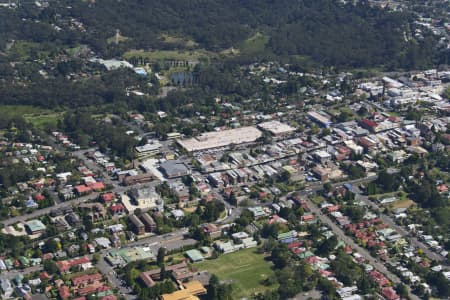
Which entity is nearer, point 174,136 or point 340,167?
point 340,167

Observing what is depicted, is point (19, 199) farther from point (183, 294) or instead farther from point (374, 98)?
point (374, 98)

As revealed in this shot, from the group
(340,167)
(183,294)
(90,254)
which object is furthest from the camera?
(340,167)

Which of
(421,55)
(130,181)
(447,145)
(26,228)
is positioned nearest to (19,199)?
(26,228)

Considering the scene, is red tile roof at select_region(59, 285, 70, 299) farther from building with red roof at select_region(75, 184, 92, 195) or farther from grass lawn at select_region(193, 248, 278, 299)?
building with red roof at select_region(75, 184, 92, 195)

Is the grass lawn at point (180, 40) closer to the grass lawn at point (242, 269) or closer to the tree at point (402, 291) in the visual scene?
the grass lawn at point (242, 269)

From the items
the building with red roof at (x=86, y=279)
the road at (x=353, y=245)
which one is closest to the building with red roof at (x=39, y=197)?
the building with red roof at (x=86, y=279)

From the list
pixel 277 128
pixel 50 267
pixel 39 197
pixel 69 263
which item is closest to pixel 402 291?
pixel 69 263

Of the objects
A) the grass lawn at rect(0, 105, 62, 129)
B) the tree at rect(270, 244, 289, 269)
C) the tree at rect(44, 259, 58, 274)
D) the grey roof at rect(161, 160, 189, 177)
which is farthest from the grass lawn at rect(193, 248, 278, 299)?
the grass lawn at rect(0, 105, 62, 129)
